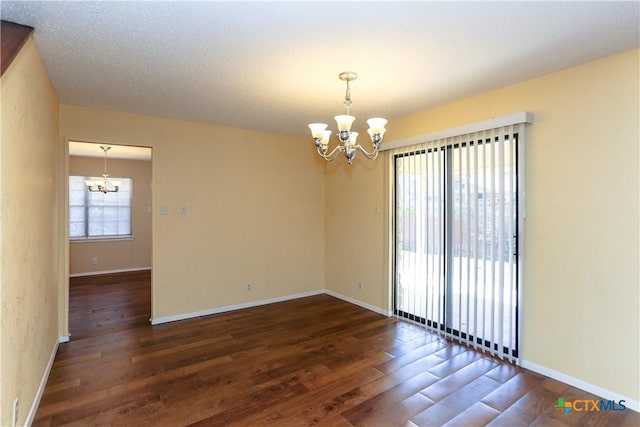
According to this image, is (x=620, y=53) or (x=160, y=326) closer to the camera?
(x=620, y=53)

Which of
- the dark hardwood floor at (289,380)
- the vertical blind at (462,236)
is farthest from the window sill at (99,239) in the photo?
the vertical blind at (462,236)

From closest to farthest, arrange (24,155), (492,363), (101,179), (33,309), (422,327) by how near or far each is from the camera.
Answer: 1. (24,155)
2. (33,309)
3. (492,363)
4. (422,327)
5. (101,179)

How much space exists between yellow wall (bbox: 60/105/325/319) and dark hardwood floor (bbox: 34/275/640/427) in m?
0.68

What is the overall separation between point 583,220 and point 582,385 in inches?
50.0

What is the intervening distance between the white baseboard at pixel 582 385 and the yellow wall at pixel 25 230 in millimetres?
3618

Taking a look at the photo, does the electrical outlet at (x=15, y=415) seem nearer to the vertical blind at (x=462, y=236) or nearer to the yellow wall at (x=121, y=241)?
the vertical blind at (x=462, y=236)

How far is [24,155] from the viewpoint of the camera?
2.05 meters

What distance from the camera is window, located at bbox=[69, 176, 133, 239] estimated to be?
686 cm

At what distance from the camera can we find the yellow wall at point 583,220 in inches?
91.6

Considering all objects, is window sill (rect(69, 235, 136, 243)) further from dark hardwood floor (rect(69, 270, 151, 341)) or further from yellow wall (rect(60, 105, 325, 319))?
yellow wall (rect(60, 105, 325, 319))

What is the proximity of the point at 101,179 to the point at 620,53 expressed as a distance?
7813 millimetres

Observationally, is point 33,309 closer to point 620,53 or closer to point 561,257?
point 561,257

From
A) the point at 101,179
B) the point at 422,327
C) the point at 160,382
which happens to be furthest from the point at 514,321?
the point at 101,179

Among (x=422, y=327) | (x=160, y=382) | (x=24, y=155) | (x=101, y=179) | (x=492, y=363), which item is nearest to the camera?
(x=24, y=155)
